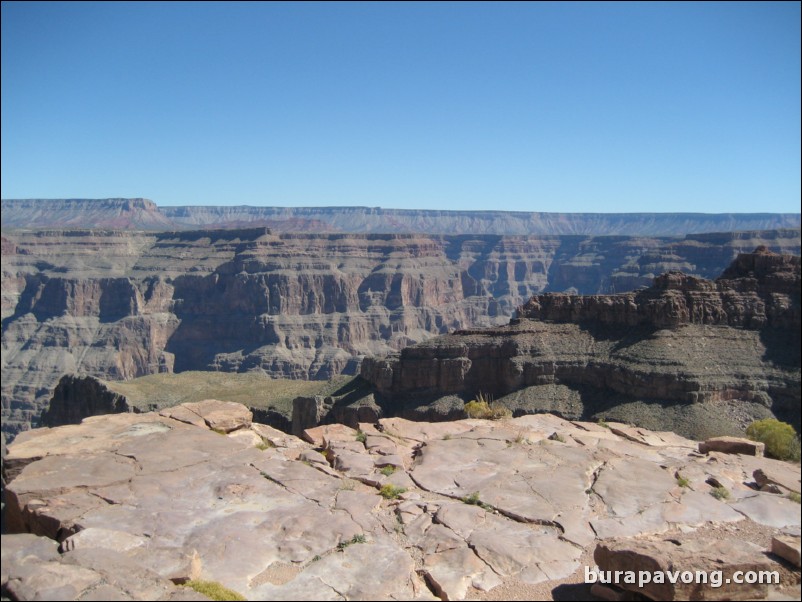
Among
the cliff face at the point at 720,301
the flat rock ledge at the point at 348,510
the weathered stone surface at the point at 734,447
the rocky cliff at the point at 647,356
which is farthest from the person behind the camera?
the cliff face at the point at 720,301

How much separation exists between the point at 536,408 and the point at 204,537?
39.5 m

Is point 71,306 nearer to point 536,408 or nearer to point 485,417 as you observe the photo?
point 536,408

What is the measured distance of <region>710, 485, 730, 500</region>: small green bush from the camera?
→ 12203mm

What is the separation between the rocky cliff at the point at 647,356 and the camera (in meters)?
43.4

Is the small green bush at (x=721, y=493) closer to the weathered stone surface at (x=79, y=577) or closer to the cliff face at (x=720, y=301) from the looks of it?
the weathered stone surface at (x=79, y=577)

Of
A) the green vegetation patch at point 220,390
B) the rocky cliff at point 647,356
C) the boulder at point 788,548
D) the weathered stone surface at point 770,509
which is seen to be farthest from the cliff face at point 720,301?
the boulder at point 788,548

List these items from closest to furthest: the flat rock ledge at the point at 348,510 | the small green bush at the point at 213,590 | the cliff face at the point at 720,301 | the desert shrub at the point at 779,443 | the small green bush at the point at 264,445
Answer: the small green bush at the point at 213,590, the flat rock ledge at the point at 348,510, the small green bush at the point at 264,445, the desert shrub at the point at 779,443, the cliff face at the point at 720,301

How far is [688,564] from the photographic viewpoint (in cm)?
855

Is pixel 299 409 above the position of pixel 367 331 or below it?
above

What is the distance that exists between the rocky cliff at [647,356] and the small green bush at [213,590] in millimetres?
36724

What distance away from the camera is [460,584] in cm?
914

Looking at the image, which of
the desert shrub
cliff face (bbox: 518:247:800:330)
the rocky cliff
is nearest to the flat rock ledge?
the desert shrub

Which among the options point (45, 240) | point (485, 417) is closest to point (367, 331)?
point (45, 240)

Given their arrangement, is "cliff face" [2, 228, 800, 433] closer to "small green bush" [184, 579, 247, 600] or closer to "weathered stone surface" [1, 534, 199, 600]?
"weathered stone surface" [1, 534, 199, 600]
